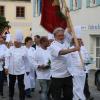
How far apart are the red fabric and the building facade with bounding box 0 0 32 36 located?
152ft

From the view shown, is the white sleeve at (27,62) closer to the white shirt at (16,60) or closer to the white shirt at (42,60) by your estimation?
the white shirt at (16,60)

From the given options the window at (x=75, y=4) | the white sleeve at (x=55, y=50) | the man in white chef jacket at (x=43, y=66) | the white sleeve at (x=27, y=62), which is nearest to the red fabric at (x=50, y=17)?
the white sleeve at (x=55, y=50)

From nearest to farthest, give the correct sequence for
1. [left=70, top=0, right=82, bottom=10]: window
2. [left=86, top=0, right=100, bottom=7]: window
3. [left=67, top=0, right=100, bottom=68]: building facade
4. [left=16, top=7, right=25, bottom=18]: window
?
[left=86, top=0, right=100, bottom=7]: window → [left=67, top=0, right=100, bottom=68]: building facade → [left=70, top=0, right=82, bottom=10]: window → [left=16, top=7, right=25, bottom=18]: window

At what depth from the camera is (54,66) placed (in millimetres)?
9742

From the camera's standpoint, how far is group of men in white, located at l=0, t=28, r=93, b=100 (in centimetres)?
969

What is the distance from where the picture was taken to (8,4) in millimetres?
57000

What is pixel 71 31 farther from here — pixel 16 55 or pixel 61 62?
pixel 16 55

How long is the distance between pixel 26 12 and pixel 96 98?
44.6 metres

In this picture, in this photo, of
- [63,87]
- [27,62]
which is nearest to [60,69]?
[63,87]

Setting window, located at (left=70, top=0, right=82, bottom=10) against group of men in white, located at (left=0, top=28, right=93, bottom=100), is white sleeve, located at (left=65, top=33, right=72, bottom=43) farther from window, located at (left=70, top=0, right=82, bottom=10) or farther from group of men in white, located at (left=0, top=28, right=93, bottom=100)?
window, located at (left=70, top=0, right=82, bottom=10)

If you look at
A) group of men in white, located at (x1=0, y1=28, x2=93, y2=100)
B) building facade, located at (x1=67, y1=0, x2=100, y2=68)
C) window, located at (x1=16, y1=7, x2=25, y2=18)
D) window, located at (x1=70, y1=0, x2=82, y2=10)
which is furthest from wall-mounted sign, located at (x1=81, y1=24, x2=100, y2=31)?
window, located at (x1=16, y1=7, x2=25, y2=18)

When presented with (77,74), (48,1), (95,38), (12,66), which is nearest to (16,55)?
(12,66)

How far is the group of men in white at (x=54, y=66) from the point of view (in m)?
9.69

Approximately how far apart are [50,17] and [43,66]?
188 cm
